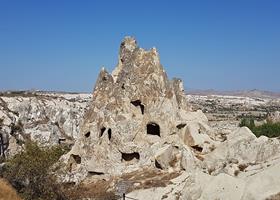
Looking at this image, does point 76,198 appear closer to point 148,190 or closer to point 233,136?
point 148,190

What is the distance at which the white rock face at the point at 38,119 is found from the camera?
67.9m

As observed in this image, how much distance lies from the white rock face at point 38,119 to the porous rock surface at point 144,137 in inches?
1357

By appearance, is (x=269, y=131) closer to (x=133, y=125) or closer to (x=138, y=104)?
(x=138, y=104)

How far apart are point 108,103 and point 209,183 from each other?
1381cm

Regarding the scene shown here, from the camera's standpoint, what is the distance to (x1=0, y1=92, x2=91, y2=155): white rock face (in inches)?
2672

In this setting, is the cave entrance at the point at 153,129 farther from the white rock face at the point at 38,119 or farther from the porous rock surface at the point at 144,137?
the white rock face at the point at 38,119

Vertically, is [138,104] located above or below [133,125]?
above

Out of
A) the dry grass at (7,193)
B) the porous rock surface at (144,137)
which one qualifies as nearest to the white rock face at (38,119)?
the porous rock surface at (144,137)

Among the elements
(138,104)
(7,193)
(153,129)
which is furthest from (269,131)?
(7,193)

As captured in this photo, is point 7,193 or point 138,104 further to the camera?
point 138,104

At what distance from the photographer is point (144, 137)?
31000mm

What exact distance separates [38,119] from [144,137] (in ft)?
155

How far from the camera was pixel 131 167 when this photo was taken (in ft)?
98.5

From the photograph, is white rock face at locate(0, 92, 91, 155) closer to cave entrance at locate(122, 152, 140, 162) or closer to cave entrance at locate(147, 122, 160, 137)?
cave entrance at locate(147, 122, 160, 137)
